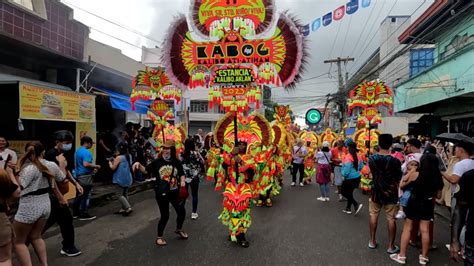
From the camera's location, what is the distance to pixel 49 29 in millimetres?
9805

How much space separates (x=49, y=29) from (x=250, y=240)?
7659 mm

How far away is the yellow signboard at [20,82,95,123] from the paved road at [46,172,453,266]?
91.5 inches

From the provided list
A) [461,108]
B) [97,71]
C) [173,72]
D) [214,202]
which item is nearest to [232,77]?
[173,72]

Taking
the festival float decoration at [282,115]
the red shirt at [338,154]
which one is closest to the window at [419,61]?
the festival float decoration at [282,115]

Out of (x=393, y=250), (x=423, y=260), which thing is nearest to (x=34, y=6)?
(x=393, y=250)

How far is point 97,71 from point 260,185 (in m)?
7.64

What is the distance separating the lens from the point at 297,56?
19.7 ft

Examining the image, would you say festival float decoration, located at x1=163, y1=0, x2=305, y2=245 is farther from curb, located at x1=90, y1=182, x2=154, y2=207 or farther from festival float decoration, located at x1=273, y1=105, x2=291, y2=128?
festival float decoration, located at x1=273, y1=105, x2=291, y2=128

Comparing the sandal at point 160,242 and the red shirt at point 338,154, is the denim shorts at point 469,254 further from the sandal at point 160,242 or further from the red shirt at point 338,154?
the red shirt at point 338,154

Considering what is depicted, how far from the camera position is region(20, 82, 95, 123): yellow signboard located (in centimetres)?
755

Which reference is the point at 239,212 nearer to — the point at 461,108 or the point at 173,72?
the point at 173,72

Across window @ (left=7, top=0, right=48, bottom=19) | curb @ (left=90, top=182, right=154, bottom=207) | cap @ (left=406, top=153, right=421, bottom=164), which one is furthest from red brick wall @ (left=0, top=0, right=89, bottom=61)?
cap @ (left=406, top=153, right=421, bottom=164)

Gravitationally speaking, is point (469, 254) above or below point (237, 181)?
below

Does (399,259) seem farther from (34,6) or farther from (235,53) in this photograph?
(34,6)
